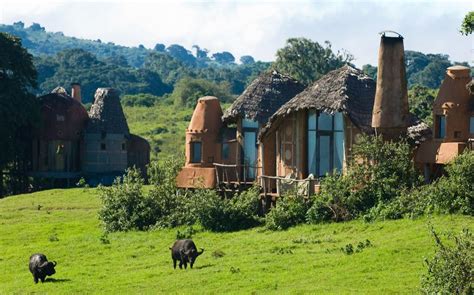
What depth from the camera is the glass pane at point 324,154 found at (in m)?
41.2

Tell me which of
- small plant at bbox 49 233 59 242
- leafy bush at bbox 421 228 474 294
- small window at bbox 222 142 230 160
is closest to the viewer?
leafy bush at bbox 421 228 474 294

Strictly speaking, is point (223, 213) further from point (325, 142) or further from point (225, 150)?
point (225, 150)

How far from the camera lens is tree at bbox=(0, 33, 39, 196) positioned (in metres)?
61.7

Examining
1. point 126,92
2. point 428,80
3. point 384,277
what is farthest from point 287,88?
point 126,92

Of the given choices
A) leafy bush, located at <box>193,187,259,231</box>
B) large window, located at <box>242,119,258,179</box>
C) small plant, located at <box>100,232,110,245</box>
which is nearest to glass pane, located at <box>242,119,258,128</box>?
large window, located at <box>242,119,258,179</box>

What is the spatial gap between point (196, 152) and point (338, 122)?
25.4 feet

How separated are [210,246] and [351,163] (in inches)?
244

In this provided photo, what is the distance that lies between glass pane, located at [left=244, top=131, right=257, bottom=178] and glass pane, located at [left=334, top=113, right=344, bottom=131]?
4.96 meters

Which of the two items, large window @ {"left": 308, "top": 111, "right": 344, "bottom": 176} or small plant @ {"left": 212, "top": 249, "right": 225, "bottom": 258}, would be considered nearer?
small plant @ {"left": 212, "top": 249, "right": 225, "bottom": 258}

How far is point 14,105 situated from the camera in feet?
203

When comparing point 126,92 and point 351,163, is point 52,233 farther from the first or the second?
point 126,92

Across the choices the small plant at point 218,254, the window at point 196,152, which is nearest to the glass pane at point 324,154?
the window at point 196,152

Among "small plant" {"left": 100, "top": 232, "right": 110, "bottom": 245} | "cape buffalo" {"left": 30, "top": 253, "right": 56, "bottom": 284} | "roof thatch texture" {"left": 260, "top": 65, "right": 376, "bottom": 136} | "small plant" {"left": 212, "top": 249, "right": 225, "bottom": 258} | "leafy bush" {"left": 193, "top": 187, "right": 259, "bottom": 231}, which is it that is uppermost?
"roof thatch texture" {"left": 260, "top": 65, "right": 376, "bottom": 136}

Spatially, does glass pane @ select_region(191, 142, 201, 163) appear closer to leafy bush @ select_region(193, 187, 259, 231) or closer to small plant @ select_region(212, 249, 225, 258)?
leafy bush @ select_region(193, 187, 259, 231)
